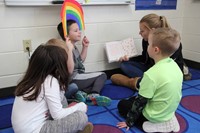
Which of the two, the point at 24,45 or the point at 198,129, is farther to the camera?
the point at 24,45

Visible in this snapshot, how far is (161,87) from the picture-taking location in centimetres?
117

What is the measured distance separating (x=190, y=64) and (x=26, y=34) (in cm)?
194

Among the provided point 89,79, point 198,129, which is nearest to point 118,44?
point 89,79

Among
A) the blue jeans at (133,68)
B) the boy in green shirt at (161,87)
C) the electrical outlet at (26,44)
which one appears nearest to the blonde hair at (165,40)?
the boy in green shirt at (161,87)

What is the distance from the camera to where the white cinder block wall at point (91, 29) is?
171 cm

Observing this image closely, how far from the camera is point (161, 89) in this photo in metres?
1.17

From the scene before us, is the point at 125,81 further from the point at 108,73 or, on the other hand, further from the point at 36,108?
the point at 36,108

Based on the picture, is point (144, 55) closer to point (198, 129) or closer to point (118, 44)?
point (118, 44)

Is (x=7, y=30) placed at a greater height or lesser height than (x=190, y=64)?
greater

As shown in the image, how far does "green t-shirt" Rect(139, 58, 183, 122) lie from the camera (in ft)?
3.79

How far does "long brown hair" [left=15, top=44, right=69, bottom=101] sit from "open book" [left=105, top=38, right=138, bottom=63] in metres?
1.13

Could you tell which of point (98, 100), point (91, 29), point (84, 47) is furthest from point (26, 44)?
point (98, 100)

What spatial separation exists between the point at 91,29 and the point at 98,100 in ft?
2.47

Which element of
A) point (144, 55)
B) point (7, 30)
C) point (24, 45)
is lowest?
point (144, 55)
